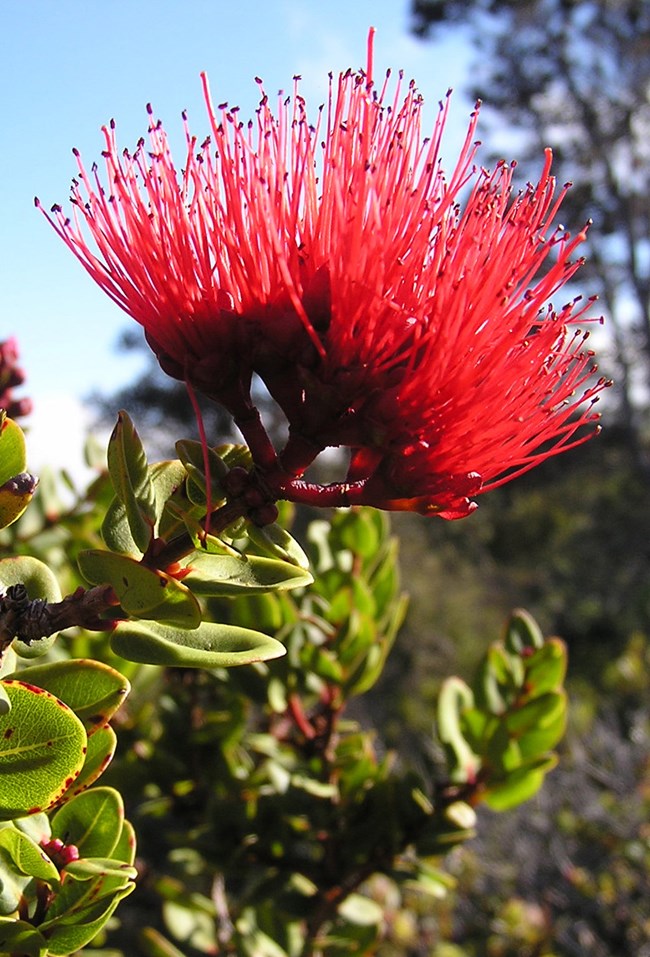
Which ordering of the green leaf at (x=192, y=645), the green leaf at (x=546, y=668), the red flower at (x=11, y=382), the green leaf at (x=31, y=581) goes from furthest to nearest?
the green leaf at (x=546, y=668), the red flower at (x=11, y=382), the green leaf at (x=31, y=581), the green leaf at (x=192, y=645)

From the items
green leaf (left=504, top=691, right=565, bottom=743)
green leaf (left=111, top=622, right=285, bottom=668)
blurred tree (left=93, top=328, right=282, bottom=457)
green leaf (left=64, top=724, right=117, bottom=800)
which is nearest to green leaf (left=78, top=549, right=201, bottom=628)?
green leaf (left=111, top=622, right=285, bottom=668)

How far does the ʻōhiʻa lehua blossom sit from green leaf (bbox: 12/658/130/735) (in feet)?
0.61

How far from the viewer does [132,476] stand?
607 mm

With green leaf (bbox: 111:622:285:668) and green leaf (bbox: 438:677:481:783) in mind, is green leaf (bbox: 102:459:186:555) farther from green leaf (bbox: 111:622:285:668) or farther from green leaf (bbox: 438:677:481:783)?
green leaf (bbox: 438:677:481:783)

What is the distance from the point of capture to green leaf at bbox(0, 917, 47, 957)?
554mm

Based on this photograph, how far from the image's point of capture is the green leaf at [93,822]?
2.09 feet

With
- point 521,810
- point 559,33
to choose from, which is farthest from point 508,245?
point 559,33

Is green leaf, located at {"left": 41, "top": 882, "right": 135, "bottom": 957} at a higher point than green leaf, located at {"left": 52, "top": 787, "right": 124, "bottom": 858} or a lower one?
lower

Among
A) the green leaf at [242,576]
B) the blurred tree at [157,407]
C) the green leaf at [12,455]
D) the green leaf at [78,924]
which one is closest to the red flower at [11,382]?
the green leaf at [12,455]

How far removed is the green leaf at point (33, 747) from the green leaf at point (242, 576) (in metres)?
0.12

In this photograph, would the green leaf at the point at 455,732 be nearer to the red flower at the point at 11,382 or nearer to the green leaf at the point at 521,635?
the green leaf at the point at 521,635

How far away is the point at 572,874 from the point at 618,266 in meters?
9.71

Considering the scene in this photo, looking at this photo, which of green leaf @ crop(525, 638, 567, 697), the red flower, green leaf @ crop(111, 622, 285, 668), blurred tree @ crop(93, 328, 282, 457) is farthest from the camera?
blurred tree @ crop(93, 328, 282, 457)

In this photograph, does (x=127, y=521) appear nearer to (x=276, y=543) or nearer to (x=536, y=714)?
(x=276, y=543)
